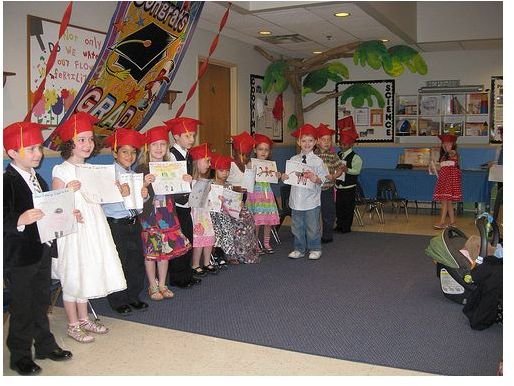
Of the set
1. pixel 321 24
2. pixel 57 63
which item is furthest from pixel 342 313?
pixel 321 24

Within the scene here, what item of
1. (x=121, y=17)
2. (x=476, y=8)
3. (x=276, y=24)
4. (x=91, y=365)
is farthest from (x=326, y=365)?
(x=476, y=8)

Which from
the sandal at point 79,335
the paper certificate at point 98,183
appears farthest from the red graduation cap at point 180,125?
the sandal at point 79,335

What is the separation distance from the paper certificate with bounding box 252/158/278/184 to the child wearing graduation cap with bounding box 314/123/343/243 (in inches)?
35.1

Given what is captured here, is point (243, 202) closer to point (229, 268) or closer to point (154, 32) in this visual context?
point (229, 268)

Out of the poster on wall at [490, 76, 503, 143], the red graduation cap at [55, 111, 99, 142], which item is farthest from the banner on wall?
the poster on wall at [490, 76, 503, 143]

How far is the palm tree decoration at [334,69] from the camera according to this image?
30.9 ft

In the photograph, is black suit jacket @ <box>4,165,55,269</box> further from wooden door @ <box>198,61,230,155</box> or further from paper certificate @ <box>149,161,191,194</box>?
wooden door @ <box>198,61,230,155</box>

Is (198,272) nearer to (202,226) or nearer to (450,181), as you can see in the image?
(202,226)

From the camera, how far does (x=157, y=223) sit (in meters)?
4.36

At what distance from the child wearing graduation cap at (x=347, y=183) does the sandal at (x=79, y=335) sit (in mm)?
4373

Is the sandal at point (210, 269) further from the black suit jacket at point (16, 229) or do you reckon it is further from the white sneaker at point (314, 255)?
the black suit jacket at point (16, 229)

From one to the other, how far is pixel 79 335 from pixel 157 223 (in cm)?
110

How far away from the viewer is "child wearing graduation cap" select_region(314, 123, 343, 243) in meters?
6.63

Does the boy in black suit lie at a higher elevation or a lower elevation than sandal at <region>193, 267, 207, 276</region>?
higher
